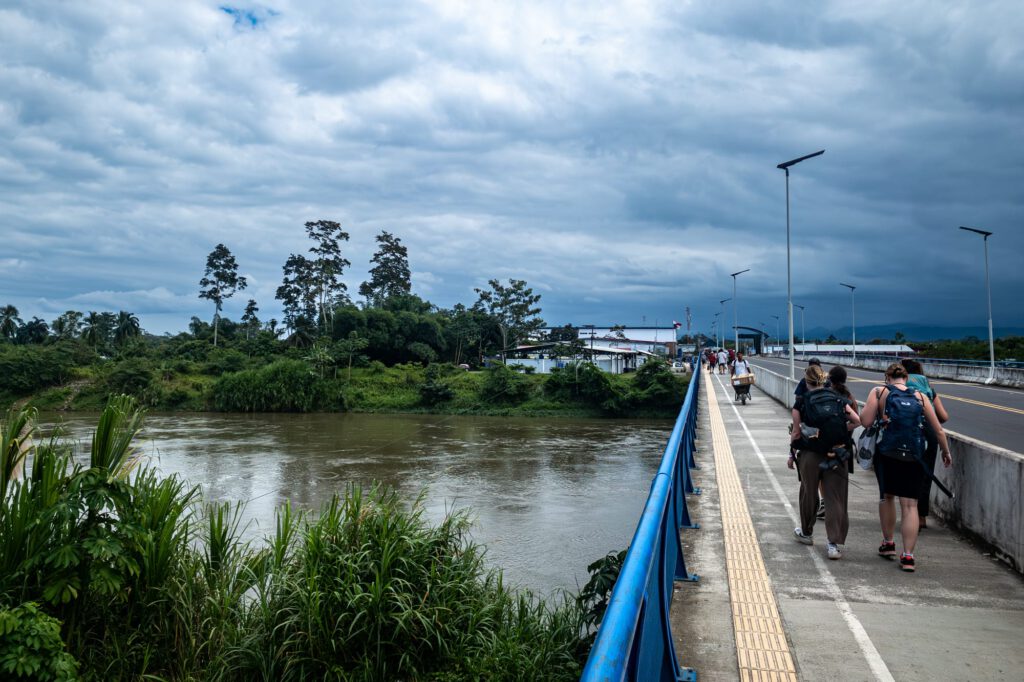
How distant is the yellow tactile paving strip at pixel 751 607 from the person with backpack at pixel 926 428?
64.4 inches

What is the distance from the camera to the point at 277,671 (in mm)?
6730

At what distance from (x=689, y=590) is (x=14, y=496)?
5.83 m

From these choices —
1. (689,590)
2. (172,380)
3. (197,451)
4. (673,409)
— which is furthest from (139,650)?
(172,380)

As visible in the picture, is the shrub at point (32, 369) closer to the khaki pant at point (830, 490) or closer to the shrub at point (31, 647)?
the shrub at point (31, 647)

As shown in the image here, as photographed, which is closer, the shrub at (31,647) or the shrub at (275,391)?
the shrub at (31,647)

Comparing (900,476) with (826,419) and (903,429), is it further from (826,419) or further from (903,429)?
(826,419)

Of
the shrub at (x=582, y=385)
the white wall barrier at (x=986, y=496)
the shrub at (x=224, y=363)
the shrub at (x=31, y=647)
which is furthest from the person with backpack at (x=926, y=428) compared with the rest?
the shrub at (x=224, y=363)

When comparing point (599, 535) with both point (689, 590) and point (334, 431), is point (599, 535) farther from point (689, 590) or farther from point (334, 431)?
point (334, 431)

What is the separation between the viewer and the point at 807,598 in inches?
205

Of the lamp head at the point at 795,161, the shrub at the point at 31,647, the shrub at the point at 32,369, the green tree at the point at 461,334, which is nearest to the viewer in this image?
the shrub at the point at 31,647

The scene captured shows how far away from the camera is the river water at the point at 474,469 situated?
47.3ft

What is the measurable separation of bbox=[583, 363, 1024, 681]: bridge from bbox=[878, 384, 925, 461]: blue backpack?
0.80 meters

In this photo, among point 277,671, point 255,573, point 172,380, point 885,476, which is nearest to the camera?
point 885,476

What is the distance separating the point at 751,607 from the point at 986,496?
308cm
